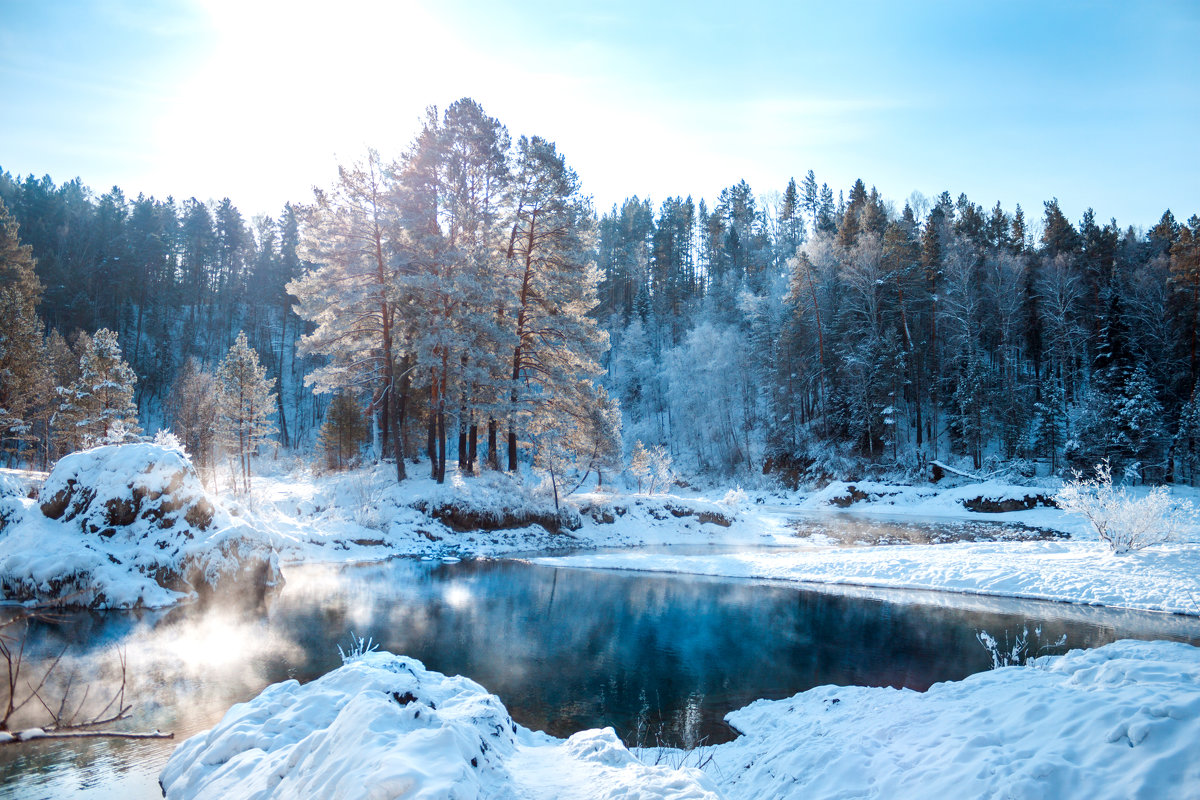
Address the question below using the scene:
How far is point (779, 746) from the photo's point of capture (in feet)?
22.0

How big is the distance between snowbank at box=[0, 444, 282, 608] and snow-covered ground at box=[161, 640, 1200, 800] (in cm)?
970

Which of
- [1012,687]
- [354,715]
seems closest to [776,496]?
[1012,687]

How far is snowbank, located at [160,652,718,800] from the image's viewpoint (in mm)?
3953

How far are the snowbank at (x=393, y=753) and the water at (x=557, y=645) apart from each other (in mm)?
1133

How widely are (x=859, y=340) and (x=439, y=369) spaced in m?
33.2

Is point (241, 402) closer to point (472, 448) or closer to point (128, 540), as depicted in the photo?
point (472, 448)

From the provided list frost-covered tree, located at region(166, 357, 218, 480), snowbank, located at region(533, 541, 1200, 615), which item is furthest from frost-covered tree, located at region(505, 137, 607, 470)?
frost-covered tree, located at region(166, 357, 218, 480)

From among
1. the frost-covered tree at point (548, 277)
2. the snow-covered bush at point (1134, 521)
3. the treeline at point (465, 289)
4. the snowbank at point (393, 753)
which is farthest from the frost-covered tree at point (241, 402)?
the snow-covered bush at point (1134, 521)

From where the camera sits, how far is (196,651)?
1051 centimetres

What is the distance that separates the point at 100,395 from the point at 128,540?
884 inches

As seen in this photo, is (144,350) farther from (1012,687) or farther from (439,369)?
(1012,687)

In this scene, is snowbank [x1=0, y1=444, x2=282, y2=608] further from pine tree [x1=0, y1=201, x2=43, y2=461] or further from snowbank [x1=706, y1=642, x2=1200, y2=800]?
pine tree [x1=0, y1=201, x2=43, y2=461]

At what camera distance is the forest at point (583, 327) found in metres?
25.8

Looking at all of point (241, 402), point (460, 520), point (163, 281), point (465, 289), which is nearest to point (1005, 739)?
point (460, 520)
